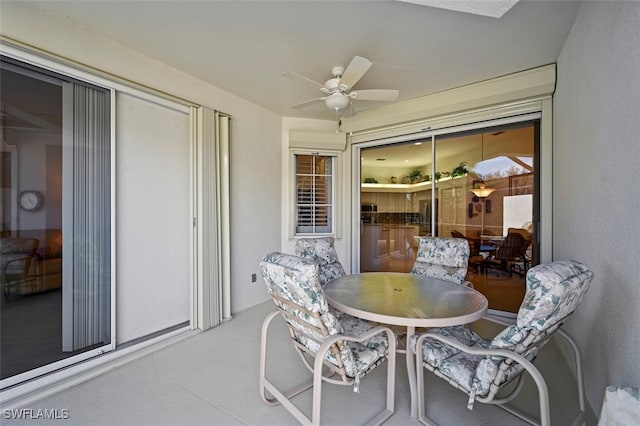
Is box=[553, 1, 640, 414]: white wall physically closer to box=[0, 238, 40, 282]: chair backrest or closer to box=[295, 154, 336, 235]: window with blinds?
box=[295, 154, 336, 235]: window with blinds

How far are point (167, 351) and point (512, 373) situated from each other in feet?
8.76

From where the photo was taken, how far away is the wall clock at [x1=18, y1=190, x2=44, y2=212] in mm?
2014

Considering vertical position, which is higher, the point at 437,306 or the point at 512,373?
the point at 437,306

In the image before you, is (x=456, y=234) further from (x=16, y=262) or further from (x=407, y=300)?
(x=16, y=262)

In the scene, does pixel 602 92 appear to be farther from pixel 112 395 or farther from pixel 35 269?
pixel 35 269

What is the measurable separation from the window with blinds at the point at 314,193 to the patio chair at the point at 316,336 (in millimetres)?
2732

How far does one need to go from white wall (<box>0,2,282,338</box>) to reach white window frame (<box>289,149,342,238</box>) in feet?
0.71

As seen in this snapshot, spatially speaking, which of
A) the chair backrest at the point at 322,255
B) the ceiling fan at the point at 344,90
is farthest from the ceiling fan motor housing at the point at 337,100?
the chair backrest at the point at 322,255

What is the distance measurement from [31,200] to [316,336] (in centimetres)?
233

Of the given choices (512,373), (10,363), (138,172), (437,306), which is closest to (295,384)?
(437,306)

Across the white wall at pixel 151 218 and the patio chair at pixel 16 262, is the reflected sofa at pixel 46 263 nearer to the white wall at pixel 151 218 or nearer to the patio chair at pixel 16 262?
the patio chair at pixel 16 262

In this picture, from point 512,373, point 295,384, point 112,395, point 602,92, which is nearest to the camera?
point 512,373

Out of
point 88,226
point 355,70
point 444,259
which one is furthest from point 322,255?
point 88,226

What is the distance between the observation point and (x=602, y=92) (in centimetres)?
169
